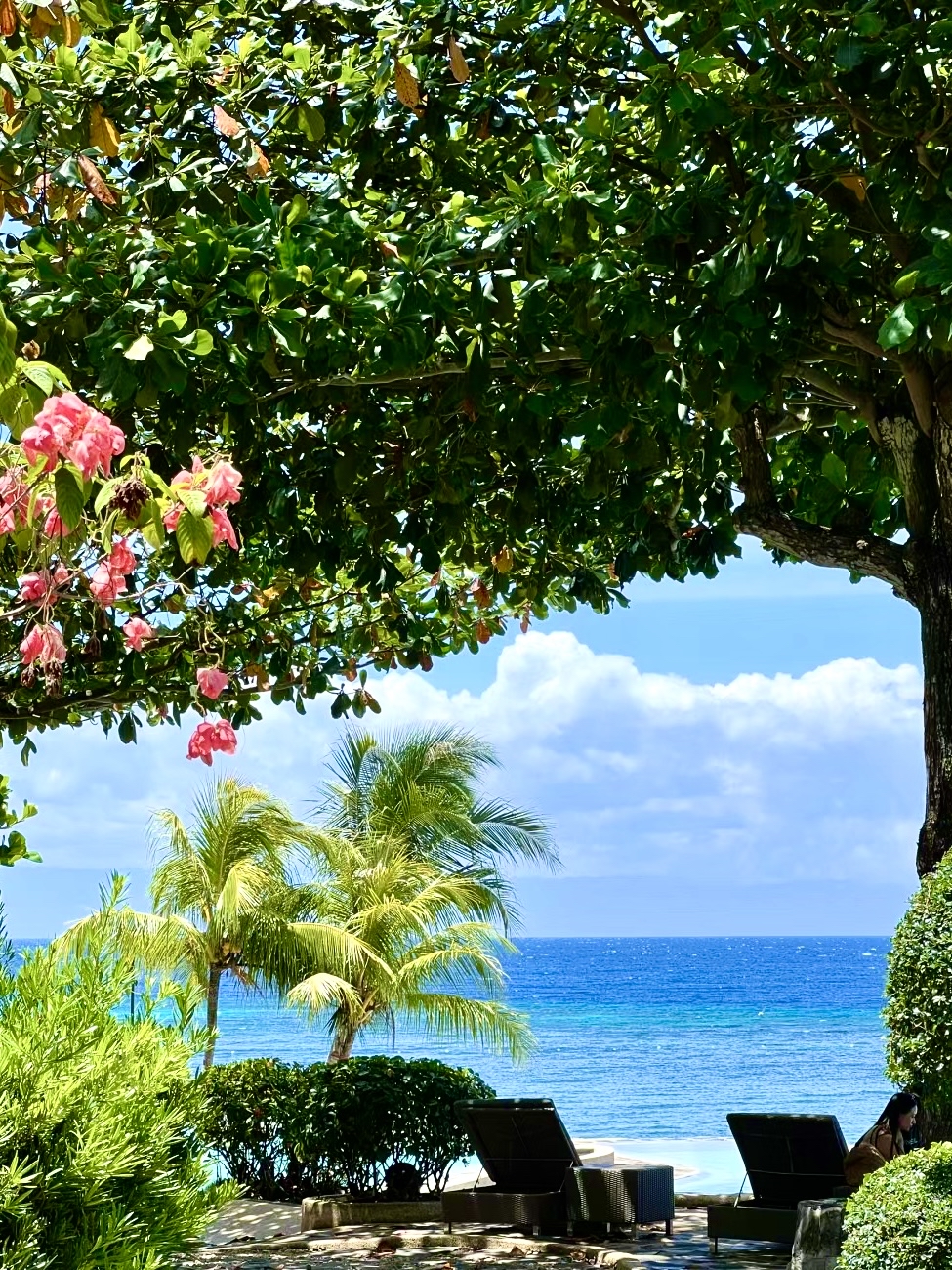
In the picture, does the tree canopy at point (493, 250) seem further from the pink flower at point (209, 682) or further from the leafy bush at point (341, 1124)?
the leafy bush at point (341, 1124)

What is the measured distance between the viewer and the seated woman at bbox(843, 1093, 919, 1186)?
8.89 metres

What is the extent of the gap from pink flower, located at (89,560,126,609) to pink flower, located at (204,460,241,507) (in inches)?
24.3

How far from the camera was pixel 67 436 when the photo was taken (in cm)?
343

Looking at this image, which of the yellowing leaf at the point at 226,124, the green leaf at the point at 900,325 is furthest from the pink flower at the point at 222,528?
the green leaf at the point at 900,325

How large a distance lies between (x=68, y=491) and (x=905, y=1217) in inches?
173

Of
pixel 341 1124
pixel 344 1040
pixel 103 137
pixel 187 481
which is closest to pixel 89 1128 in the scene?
pixel 187 481

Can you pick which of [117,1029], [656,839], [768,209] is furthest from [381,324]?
[656,839]

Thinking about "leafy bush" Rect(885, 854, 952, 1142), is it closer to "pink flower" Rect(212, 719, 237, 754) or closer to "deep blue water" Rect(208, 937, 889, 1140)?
"pink flower" Rect(212, 719, 237, 754)

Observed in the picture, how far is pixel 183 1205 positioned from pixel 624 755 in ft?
372

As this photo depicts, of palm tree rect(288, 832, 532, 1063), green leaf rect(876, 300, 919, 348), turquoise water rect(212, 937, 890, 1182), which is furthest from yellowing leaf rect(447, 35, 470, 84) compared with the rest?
turquoise water rect(212, 937, 890, 1182)

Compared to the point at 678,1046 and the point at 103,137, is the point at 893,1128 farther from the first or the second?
the point at 678,1046

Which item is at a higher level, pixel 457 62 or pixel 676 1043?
pixel 457 62

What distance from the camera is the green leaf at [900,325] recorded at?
518 cm

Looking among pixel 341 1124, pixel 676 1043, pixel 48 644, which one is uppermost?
pixel 48 644
